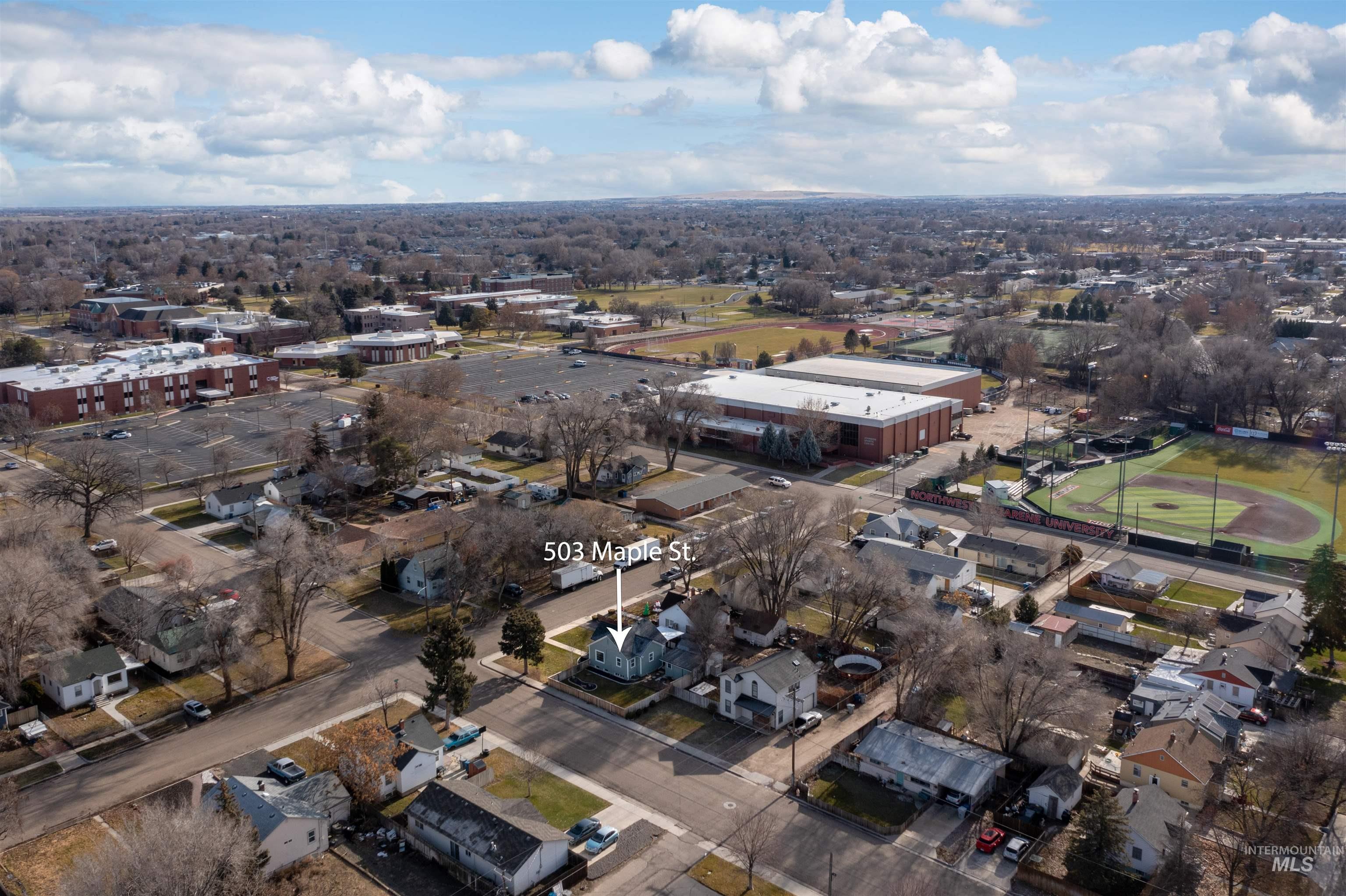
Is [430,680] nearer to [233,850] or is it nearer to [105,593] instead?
[233,850]

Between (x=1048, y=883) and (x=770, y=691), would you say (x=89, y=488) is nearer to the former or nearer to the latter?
(x=770, y=691)

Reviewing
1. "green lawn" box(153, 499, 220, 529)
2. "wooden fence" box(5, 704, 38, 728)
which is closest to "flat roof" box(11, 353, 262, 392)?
"green lawn" box(153, 499, 220, 529)

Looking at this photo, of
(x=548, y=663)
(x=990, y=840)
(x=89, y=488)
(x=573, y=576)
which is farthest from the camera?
(x=89, y=488)

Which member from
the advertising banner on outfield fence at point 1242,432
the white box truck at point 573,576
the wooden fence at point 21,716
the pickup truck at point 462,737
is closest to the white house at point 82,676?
the wooden fence at point 21,716

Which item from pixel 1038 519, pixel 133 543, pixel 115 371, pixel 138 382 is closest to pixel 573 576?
pixel 133 543

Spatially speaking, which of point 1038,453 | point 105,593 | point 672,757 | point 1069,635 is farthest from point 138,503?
point 1038,453

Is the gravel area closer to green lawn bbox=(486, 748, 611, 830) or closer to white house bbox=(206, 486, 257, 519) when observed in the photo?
green lawn bbox=(486, 748, 611, 830)

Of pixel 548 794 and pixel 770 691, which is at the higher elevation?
pixel 770 691
